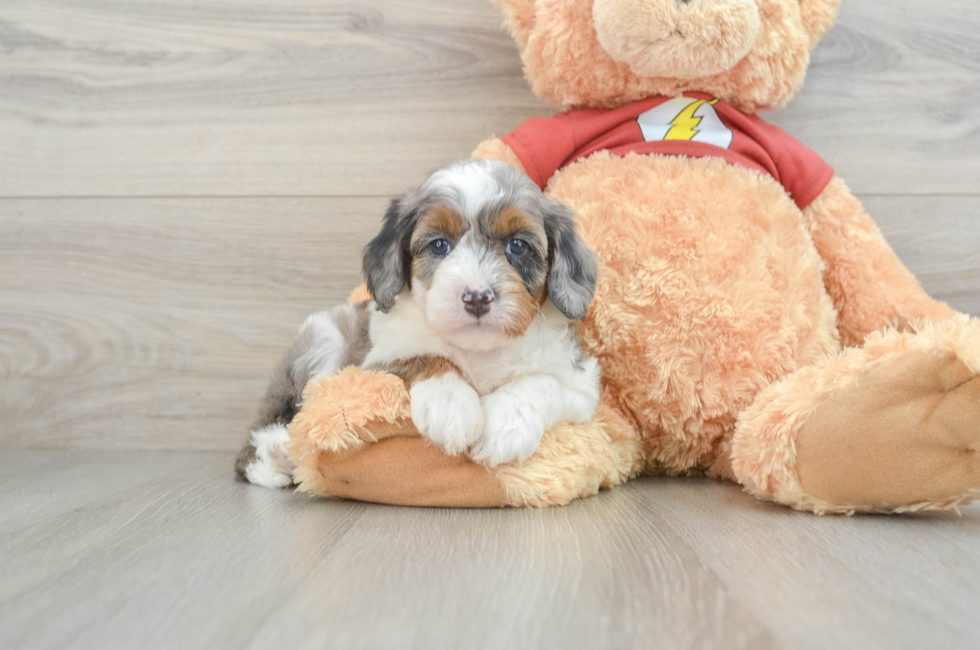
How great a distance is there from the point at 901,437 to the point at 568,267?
0.73 m

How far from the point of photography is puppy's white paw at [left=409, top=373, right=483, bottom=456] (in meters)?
1.43

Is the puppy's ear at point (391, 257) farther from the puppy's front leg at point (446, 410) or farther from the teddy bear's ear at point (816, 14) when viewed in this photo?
the teddy bear's ear at point (816, 14)

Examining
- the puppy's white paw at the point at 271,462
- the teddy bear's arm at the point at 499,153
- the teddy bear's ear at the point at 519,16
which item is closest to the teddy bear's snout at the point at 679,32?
the teddy bear's ear at the point at 519,16

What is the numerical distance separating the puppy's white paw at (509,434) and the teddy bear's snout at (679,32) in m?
0.92

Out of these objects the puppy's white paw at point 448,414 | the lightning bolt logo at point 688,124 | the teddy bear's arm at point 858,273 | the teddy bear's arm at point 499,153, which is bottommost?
the puppy's white paw at point 448,414

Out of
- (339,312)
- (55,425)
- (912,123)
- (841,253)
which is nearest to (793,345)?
(841,253)

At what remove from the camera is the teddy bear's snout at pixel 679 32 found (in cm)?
169

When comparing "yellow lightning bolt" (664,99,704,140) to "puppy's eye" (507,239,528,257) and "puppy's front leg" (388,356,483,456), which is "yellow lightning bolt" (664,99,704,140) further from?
"puppy's front leg" (388,356,483,456)

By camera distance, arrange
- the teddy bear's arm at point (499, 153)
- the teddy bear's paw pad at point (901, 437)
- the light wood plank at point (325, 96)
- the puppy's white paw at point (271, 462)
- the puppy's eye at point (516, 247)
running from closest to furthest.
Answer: the teddy bear's paw pad at point (901, 437)
the puppy's eye at point (516, 247)
the puppy's white paw at point (271, 462)
the teddy bear's arm at point (499, 153)
the light wood plank at point (325, 96)

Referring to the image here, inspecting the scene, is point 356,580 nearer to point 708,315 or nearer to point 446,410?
point 446,410

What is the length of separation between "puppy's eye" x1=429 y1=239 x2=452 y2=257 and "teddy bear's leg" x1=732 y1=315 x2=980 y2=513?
2.54 feet

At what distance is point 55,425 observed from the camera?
2.41 m

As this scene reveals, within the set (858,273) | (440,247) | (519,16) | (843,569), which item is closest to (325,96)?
(519,16)

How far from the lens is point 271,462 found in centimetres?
185
